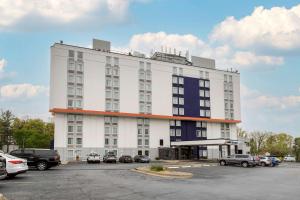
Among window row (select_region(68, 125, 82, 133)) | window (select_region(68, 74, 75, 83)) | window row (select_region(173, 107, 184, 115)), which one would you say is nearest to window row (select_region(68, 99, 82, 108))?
window (select_region(68, 74, 75, 83))

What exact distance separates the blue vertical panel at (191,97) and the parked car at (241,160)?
37.6m

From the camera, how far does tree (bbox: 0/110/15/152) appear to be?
10431 cm

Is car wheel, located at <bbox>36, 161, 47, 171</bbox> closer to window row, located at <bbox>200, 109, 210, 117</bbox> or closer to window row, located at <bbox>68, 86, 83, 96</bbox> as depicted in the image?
window row, located at <bbox>68, 86, 83, 96</bbox>

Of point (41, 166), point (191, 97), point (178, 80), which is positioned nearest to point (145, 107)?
point (178, 80)

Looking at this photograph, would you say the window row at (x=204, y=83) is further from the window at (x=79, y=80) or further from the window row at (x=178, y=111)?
the window at (x=79, y=80)

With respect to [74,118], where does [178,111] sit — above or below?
above

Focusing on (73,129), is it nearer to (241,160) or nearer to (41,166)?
(241,160)

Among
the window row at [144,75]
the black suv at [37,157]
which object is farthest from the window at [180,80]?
the black suv at [37,157]

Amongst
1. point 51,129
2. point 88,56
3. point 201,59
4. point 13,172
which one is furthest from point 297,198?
point 51,129

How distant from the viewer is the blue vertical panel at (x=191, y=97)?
91.3 meters

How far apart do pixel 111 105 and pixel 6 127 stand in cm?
4108

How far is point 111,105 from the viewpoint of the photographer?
79.6 meters

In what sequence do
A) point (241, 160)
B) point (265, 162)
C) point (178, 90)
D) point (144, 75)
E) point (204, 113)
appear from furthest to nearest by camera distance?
point (204, 113) < point (178, 90) < point (144, 75) < point (265, 162) < point (241, 160)

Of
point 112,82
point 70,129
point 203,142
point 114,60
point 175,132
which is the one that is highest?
point 114,60
